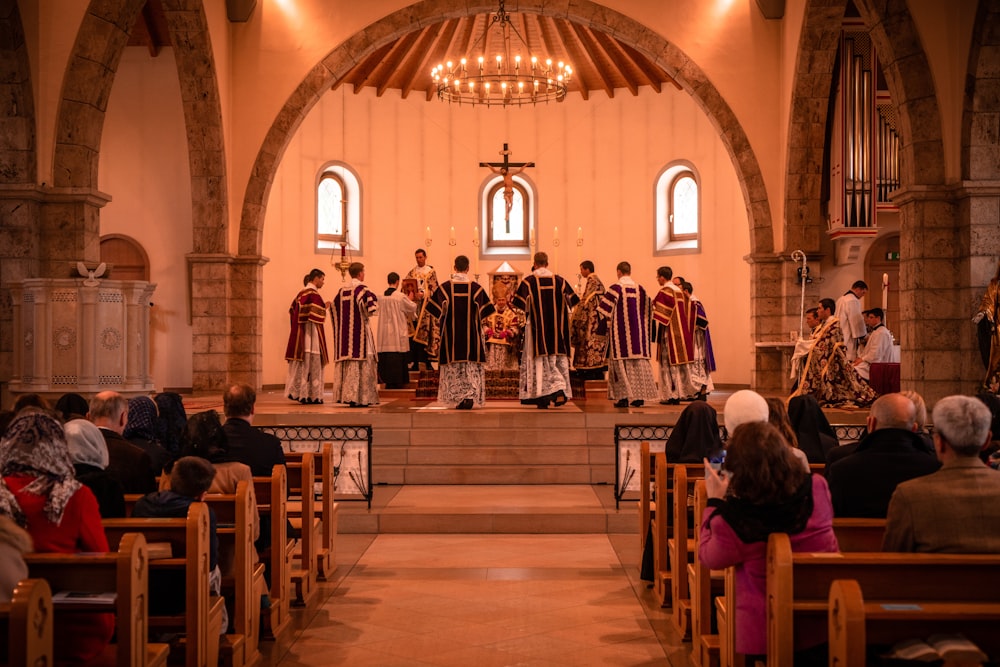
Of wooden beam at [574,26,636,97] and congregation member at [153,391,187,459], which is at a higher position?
wooden beam at [574,26,636,97]

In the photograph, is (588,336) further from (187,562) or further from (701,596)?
(187,562)

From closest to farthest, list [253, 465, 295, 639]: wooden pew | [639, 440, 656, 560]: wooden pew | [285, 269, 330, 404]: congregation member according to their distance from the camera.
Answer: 1. [253, 465, 295, 639]: wooden pew
2. [639, 440, 656, 560]: wooden pew
3. [285, 269, 330, 404]: congregation member

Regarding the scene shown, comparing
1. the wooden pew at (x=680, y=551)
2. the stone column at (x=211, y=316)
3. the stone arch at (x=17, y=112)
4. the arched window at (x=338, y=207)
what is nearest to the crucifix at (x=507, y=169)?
the arched window at (x=338, y=207)

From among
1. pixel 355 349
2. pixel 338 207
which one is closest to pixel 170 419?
pixel 355 349

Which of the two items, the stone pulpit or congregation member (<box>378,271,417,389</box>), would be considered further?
congregation member (<box>378,271,417,389</box>)

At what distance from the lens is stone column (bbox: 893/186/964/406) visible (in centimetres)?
1039

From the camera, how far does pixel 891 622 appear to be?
3.02 meters

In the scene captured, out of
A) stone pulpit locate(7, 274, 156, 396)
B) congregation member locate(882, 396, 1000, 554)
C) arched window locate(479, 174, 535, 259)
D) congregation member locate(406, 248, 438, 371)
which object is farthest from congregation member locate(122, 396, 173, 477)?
arched window locate(479, 174, 535, 259)

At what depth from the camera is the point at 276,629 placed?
18.0 feet

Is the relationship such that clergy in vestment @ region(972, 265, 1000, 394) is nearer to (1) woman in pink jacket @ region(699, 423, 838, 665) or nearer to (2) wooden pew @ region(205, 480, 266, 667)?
(1) woman in pink jacket @ region(699, 423, 838, 665)

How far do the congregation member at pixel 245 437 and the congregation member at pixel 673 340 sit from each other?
760cm

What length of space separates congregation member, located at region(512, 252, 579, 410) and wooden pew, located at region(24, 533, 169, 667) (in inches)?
348

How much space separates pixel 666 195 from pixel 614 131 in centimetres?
144

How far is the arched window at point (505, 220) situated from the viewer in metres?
19.8
